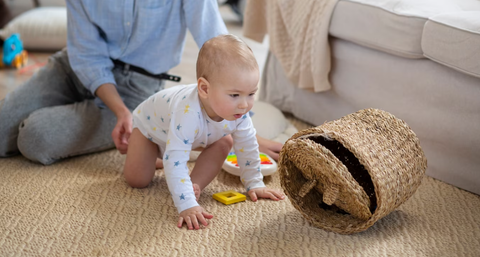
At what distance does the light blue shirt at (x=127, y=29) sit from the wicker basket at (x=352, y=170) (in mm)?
492

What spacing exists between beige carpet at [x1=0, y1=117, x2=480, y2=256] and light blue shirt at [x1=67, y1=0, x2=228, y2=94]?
0.34 meters

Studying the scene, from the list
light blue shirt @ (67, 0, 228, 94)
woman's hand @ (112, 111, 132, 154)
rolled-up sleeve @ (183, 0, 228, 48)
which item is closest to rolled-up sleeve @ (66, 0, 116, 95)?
light blue shirt @ (67, 0, 228, 94)

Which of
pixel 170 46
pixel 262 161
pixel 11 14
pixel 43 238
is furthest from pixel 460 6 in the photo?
pixel 11 14

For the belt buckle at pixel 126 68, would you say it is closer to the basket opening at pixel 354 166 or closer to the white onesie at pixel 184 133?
the white onesie at pixel 184 133

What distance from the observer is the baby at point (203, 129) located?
995 millimetres

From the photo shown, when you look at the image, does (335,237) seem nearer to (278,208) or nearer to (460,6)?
(278,208)

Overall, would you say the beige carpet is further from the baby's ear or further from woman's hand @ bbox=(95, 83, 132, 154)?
the baby's ear

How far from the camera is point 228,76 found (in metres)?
0.98

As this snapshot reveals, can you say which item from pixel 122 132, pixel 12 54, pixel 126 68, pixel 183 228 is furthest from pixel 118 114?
pixel 12 54

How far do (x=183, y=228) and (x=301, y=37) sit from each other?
83 cm

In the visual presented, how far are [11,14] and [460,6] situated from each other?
8.49 ft

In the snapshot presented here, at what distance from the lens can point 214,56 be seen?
1.00 meters

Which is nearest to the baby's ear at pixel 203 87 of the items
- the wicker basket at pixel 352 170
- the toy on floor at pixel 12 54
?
the wicker basket at pixel 352 170

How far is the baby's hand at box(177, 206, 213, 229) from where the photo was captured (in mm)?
1032
